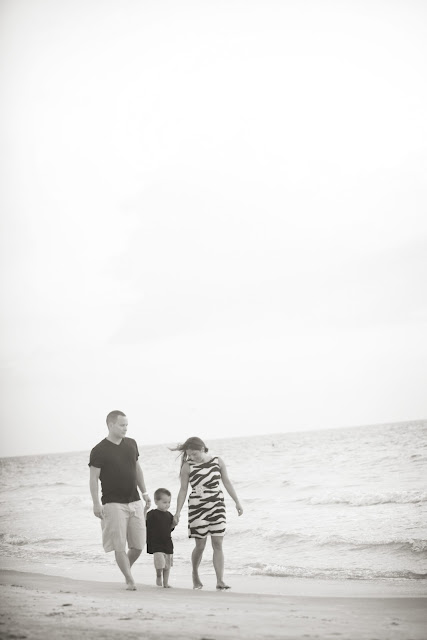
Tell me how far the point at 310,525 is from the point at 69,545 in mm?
4558

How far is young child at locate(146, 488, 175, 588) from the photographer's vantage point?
23.7 feet

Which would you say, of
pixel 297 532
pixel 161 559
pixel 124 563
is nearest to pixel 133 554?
pixel 124 563

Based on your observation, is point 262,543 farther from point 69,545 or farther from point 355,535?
point 69,545

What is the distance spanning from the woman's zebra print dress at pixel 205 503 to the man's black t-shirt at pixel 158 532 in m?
0.33

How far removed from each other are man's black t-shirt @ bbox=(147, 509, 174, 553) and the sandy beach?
410 millimetres

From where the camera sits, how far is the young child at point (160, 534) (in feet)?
23.7

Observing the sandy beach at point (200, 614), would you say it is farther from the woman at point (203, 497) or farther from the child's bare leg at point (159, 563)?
the woman at point (203, 497)

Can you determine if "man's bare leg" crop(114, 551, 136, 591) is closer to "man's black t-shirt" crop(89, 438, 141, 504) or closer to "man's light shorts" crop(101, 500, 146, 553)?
"man's light shorts" crop(101, 500, 146, 553)

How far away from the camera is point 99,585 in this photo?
7.55 metres

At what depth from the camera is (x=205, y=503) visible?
7004 millimetres

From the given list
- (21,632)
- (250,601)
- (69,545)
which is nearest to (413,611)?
(250,601)

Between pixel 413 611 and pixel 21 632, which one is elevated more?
pixel 21 632

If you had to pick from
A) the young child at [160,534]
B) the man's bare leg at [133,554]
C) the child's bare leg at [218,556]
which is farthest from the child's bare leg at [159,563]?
the child's bare leg at [218,556]

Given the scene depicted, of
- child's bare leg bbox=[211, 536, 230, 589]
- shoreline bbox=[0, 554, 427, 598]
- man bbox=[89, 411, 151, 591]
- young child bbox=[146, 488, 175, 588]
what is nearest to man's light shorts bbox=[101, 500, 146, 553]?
man bbox=[89, 411, 151, 591]
